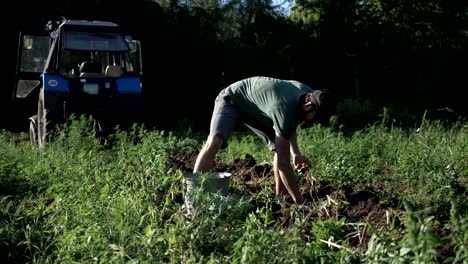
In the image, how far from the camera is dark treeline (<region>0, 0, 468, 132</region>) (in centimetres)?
1902

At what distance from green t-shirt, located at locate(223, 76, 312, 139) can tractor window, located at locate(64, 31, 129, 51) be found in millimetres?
5502

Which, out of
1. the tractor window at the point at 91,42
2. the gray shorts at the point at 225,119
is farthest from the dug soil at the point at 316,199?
the tractor window at the point at 91,42

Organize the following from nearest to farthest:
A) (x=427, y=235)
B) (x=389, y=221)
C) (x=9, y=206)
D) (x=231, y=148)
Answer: (x=427, y=235)
(x=389, y=221)
(x=9, y=206)
(x=231, y=148)

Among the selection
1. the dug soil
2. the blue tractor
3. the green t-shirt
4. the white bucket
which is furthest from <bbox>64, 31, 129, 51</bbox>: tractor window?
the white bucket

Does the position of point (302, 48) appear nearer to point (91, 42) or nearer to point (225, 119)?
point (91, 42)

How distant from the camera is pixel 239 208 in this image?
188 inches

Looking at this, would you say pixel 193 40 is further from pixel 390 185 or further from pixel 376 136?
pixel 390 185

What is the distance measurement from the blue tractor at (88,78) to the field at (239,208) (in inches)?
71.0

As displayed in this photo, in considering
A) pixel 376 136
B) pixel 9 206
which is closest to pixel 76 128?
pixel 9 206

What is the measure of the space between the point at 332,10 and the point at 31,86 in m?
14.0

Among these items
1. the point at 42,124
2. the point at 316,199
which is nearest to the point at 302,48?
the point at 42,124

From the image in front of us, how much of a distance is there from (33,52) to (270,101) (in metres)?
7.68

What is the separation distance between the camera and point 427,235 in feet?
9.95

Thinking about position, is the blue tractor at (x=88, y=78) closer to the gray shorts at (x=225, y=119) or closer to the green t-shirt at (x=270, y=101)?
the gray shorts at (x=225, y=119)
